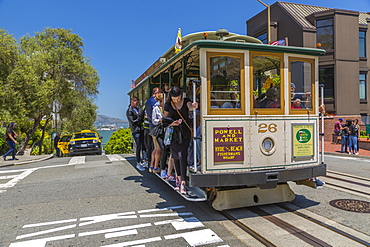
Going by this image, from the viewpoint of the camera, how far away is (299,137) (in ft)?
17.6

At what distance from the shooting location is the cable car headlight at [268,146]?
5094 mm

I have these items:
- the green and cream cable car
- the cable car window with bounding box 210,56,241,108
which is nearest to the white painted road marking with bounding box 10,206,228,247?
the green and cream cable car

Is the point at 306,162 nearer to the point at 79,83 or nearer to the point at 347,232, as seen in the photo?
the point at 347,232

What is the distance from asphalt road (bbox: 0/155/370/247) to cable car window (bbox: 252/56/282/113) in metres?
1.92

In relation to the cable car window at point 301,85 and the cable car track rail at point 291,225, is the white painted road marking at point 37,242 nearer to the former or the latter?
the cable car track rail at point 291,225

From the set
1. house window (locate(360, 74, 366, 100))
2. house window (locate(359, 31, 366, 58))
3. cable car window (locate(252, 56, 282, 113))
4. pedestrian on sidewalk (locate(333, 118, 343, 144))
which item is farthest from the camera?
house window (locate(360, 74, 366, 100))

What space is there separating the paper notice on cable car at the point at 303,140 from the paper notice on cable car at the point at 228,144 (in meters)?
1.08

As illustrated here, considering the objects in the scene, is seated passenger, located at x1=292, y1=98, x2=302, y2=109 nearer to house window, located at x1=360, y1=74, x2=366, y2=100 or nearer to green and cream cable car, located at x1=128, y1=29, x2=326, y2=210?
green and cream cable car, located at x1=128, y1=29, x2=326, y2=210

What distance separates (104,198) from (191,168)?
2.43 m

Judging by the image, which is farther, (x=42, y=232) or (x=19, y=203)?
(x=19, y=203)

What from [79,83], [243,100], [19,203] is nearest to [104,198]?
[19,203]

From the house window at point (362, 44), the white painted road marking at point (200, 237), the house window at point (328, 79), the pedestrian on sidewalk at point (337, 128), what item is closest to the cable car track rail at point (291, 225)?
the white painted road marking at point (200, 237)

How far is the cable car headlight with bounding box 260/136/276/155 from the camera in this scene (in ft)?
16.7

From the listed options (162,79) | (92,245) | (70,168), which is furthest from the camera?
(70,168)
